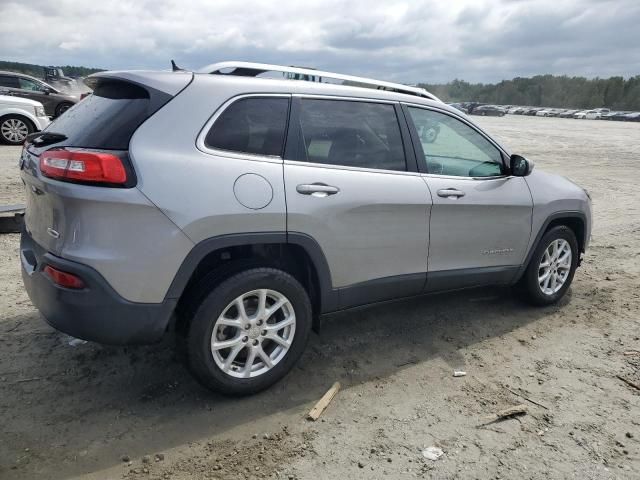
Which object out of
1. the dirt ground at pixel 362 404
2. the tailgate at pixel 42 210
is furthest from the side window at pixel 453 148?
the tailgate at pixel 42 210

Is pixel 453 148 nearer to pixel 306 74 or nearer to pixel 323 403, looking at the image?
pixel 306 74

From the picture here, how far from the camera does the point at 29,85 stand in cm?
1661

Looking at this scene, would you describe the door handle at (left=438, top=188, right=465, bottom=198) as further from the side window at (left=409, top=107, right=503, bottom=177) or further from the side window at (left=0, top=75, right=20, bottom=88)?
the side window at (left=0, top=75, right=20, bottom=88)

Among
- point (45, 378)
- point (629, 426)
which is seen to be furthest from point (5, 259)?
point (629, 426)

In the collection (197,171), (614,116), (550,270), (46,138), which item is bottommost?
(550,270)

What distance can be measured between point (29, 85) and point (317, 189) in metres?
17.0

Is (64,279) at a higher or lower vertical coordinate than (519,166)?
lower

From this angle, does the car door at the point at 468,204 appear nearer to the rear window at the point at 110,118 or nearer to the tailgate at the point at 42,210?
the rear window at the point at 110,118

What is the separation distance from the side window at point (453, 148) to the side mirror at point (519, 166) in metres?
0.09

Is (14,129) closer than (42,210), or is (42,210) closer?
(42,210)

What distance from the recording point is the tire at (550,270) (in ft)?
14.7

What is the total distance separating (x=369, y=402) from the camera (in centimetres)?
314

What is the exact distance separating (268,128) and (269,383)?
5.03 ft

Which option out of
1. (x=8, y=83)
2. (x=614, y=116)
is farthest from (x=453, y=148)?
(x=614, y=116)
